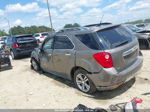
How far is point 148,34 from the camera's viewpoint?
8.21m

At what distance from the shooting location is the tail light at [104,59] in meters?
3.34

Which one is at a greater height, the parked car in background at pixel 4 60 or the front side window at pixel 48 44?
the front side window at pixel 48 44

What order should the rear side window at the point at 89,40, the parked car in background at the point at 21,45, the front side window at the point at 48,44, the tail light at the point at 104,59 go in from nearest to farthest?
the tail light at the point at 104,59
the rear side window at the point at 89,40
the front side window at the point at 48,44
the parked car in background at the point at 21,45

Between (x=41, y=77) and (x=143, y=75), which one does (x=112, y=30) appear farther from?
(x=41, y=77)

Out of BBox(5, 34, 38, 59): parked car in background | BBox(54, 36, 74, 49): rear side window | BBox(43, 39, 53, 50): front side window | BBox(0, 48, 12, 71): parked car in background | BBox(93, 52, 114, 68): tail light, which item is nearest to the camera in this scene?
BBox(93, 52, 114, 68): tail light

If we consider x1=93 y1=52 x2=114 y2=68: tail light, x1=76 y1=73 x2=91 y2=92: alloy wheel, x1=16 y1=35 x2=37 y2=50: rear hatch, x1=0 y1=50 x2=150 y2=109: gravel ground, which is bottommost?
x1=0 y1=50 x2=150 y2=109: gravel ground

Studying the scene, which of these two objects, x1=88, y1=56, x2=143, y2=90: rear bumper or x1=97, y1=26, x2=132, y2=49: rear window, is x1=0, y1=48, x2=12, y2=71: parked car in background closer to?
x1=88, y1=56, x2=143, y2=90: rear bumper

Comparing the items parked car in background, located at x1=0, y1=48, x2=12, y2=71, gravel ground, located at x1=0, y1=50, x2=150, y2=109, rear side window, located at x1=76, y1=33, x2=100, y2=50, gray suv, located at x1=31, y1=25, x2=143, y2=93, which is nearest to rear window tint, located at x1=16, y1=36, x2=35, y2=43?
parked car in background, located at x1=0, y1=48, x2=12, y2=71

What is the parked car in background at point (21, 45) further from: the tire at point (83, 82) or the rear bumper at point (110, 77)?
the rear bumper at point (110, 77)

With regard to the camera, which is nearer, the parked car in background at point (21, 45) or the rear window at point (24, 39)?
the parked car in background at point (21, 45)

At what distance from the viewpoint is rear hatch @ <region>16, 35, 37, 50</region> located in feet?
32.0

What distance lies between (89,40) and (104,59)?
0.62 metres

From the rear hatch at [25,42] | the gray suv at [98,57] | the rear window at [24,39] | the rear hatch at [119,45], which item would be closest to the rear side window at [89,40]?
the gray suv at [98,57]

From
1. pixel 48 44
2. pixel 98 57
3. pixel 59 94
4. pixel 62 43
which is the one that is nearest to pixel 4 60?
pixel 48 44
